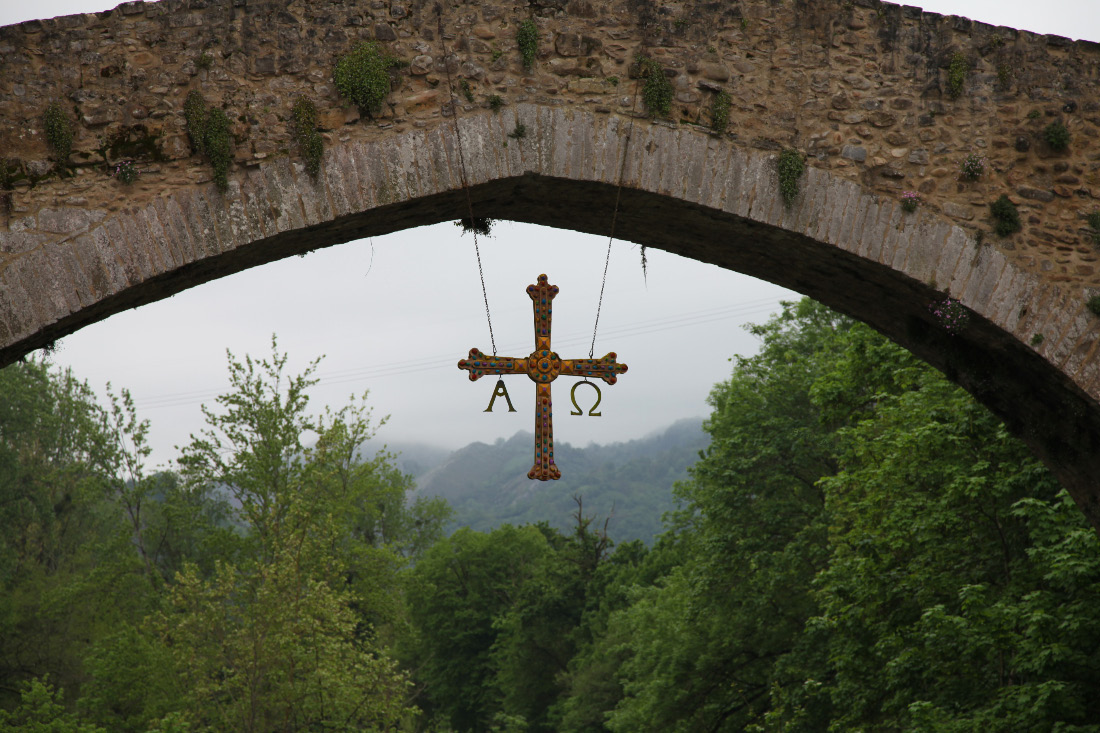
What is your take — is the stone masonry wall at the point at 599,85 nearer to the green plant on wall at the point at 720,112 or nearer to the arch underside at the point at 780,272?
the green plant on wall at the point at 720,112

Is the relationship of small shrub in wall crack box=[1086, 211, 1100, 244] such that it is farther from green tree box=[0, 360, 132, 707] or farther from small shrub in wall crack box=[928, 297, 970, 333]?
green tree box=[0, 360, 132, 707]

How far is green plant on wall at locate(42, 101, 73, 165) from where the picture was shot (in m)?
4.53

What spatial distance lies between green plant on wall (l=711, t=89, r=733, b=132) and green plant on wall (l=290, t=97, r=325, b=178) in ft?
6.08

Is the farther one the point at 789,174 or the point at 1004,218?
the point at 1004,218

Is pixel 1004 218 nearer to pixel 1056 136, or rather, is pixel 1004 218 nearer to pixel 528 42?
pixel 1056 136

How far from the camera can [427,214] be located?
17.0ft

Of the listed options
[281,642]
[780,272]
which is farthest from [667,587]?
[780,272]

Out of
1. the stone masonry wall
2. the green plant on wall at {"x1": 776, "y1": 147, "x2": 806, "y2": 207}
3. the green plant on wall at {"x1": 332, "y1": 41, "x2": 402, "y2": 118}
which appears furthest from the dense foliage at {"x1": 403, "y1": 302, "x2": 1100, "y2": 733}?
the green plant on wall at {"x1": 332, "y1": 41, "x2": 402, "y2": 118}

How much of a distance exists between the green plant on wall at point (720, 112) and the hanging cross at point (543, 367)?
3.65ft

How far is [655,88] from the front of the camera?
16.5ft

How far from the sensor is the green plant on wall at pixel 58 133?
14.9 ft

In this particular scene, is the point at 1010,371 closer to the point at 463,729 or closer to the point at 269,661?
the point at 269,661

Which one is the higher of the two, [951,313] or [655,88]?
[655,88]

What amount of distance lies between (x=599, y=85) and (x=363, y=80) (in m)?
1.11
